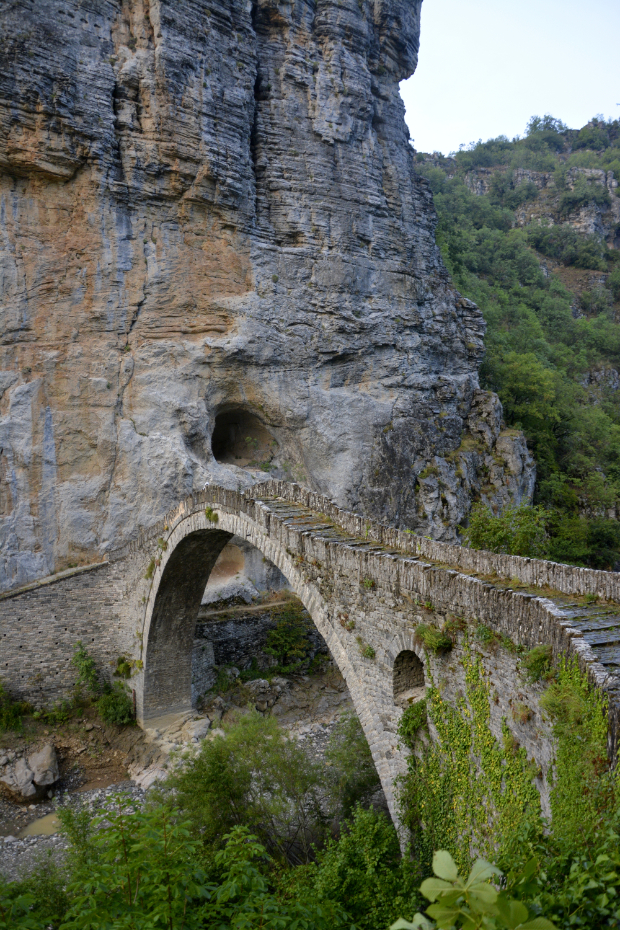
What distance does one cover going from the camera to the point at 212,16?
1964 centimetres

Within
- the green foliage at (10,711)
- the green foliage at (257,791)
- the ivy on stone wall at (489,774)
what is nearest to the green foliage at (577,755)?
the ivy on stone wall at (489,774)

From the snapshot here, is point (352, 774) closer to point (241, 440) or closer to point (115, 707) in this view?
point (115, 707)

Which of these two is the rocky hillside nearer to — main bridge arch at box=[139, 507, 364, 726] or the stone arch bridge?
main bridge arch at box=[139, 507, 364, 726]

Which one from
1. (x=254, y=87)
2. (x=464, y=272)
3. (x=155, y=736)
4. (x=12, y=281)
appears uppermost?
(x=254, y=87)

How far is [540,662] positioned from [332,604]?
3770 millimetres

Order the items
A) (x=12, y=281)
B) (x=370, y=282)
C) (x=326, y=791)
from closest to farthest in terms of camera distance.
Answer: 1. (x=326, y=791)
2. (x=12, y=281)
3. (x=370, y=282)

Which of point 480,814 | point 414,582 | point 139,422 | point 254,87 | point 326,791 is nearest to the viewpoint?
point 480,814

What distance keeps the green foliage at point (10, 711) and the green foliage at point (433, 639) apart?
11845 mm

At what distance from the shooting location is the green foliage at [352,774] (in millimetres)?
10062

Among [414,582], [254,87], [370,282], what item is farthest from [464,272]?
[414,582]

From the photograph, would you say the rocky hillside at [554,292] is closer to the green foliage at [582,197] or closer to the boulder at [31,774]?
the green foliage at [582,197]

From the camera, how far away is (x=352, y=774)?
10117 millimetres

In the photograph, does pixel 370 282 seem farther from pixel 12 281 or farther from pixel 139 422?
pixel 12 281

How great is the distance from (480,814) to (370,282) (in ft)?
64.6
